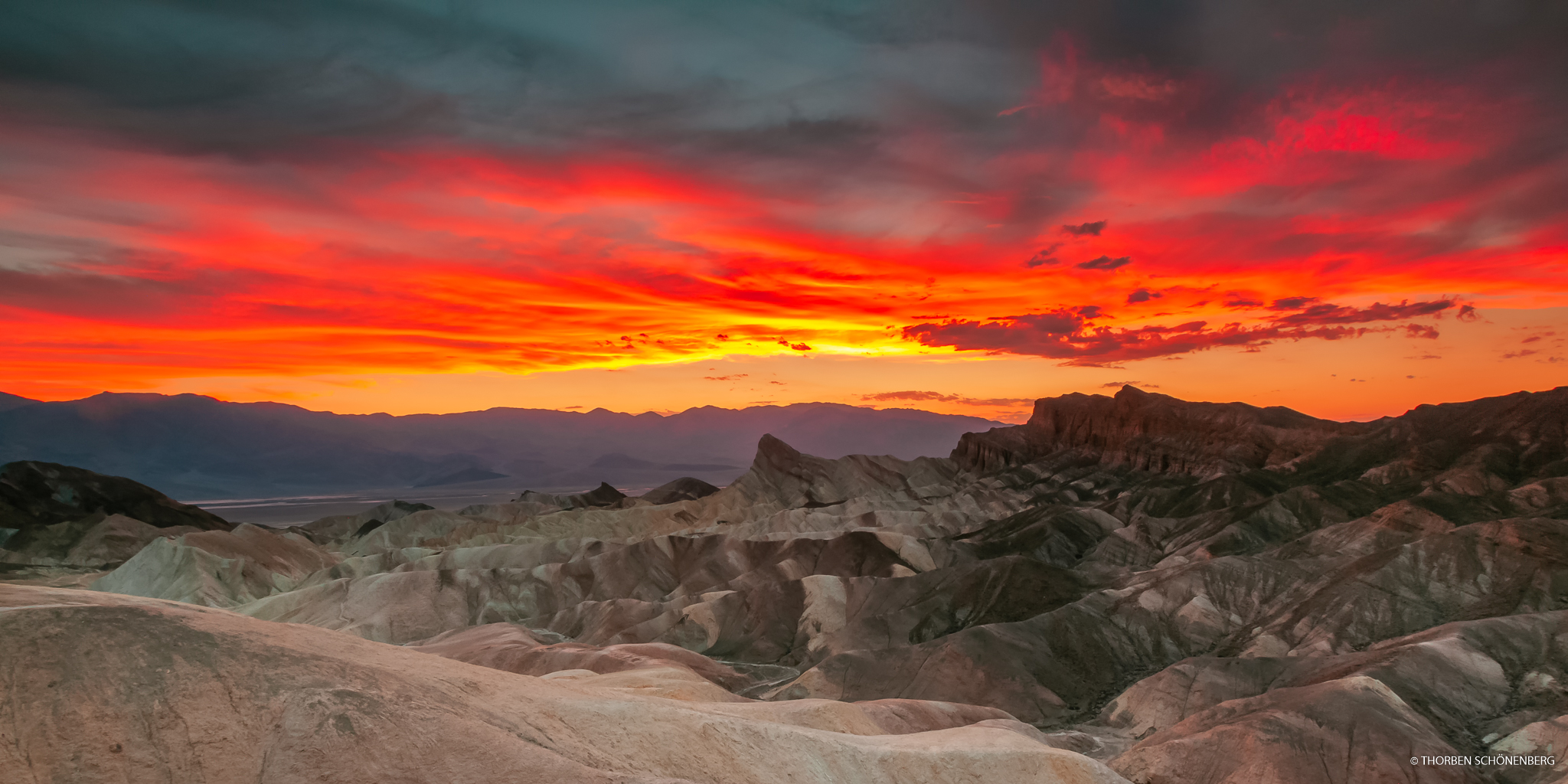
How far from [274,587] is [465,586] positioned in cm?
2710

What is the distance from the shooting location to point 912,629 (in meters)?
75.6

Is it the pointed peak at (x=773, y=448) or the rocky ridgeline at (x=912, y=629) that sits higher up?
the pointed peak at (x=773, y=448)

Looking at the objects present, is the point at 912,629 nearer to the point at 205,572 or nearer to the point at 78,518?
the point at 205,572

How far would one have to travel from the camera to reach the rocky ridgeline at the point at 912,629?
18750 millimetres

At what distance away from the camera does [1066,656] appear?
208ft

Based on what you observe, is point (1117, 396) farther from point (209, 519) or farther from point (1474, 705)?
point (209, 519)

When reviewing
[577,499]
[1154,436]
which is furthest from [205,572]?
[1154,436]

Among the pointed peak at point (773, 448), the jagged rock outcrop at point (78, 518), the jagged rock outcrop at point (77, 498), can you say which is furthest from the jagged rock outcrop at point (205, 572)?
the pointed peak at point (773, 448)

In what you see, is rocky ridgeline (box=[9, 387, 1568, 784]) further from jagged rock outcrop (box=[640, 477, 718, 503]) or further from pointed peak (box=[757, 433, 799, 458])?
jagged rock outcrop (box=[640, 477, 718, 503])

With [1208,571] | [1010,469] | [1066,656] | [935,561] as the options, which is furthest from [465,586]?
[1010,469]

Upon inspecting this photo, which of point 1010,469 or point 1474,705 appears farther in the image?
point 1010,469

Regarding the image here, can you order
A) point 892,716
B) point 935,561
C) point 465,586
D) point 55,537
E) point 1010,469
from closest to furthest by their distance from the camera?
point 892,716, point 465,586, point 935,561, point 55,537, point 1010,469

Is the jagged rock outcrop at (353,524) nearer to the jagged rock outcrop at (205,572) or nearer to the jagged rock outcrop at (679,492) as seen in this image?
the jagged rock outcrop at (679,492)

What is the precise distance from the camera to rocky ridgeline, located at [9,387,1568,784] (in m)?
18.8
